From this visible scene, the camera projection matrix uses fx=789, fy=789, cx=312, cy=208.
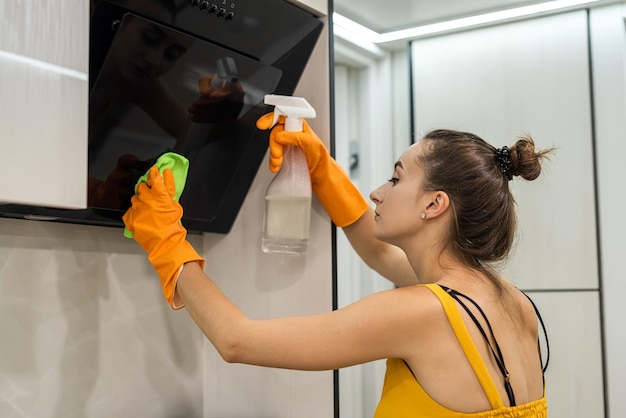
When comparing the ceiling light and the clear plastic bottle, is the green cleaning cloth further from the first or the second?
the ceiling light

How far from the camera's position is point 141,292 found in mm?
1662

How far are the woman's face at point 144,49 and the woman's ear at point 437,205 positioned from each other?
491mm

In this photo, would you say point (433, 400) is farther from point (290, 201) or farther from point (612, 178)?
point (612, 178)

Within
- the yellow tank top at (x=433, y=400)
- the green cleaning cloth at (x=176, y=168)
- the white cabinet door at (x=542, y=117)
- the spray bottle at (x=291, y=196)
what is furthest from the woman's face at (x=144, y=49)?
the white cabinet door at (x=542, y=117)

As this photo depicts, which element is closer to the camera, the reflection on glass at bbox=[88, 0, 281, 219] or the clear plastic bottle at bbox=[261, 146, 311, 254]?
the reflection on glass at bbox=[88, 0, 281, 219]

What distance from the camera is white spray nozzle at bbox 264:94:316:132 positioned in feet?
4.96

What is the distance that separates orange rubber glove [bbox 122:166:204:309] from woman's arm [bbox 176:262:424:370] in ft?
0.51

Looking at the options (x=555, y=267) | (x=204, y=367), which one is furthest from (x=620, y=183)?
(x=204, y=367)

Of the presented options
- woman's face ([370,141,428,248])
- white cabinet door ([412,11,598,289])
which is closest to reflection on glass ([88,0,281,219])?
woman's face ([370,141,428,248])

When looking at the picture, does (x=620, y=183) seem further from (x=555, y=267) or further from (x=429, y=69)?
(x=429, y=69)

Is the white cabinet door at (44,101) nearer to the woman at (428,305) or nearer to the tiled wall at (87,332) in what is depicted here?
the woman at (428,305)

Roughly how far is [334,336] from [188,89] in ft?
1.74

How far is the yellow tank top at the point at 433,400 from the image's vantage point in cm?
119

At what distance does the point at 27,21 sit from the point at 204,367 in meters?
0.94
